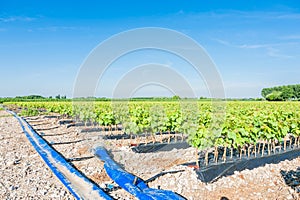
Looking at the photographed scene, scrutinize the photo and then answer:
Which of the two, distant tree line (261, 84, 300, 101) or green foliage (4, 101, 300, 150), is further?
distant tree line (261, 84, 300, 101)

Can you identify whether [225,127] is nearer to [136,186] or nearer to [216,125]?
[216,125]

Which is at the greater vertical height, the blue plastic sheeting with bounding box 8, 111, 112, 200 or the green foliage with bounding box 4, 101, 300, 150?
the green foliage with bounding box 4, 101, 300, 150

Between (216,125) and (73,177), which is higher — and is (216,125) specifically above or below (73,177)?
above

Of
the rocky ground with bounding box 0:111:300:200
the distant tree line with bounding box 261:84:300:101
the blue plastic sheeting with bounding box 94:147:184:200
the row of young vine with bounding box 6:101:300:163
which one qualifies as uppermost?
the distant tree line with bounding box 261:84:300:101

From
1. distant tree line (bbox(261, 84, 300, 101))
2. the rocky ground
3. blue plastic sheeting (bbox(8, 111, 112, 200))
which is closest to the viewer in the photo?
blue plastic sheeting (bbox(8, 111, 112, 200))

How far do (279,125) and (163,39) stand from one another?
5.01m

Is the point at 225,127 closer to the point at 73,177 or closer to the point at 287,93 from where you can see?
the point at 73,177

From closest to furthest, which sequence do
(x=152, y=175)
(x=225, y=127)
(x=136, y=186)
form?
(x=136, y=186)
(x=152, y=175)
(x=225, y=127)

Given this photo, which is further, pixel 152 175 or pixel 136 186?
pixel 152 175

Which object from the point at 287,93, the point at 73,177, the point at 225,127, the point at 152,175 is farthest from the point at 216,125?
the point at 287,93

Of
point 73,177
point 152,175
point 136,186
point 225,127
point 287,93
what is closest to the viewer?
point 136,186

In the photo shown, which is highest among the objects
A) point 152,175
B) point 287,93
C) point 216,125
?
point 287,93

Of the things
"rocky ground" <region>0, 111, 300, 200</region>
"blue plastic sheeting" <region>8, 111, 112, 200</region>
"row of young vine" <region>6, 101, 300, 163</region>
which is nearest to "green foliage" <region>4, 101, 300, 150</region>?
"row of young vine" <region>6, 101, 300, 163</region>

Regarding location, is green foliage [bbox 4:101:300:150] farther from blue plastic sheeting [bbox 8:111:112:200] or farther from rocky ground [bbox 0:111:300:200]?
blue plastic sheeting [bbox 8:111:112:200]
